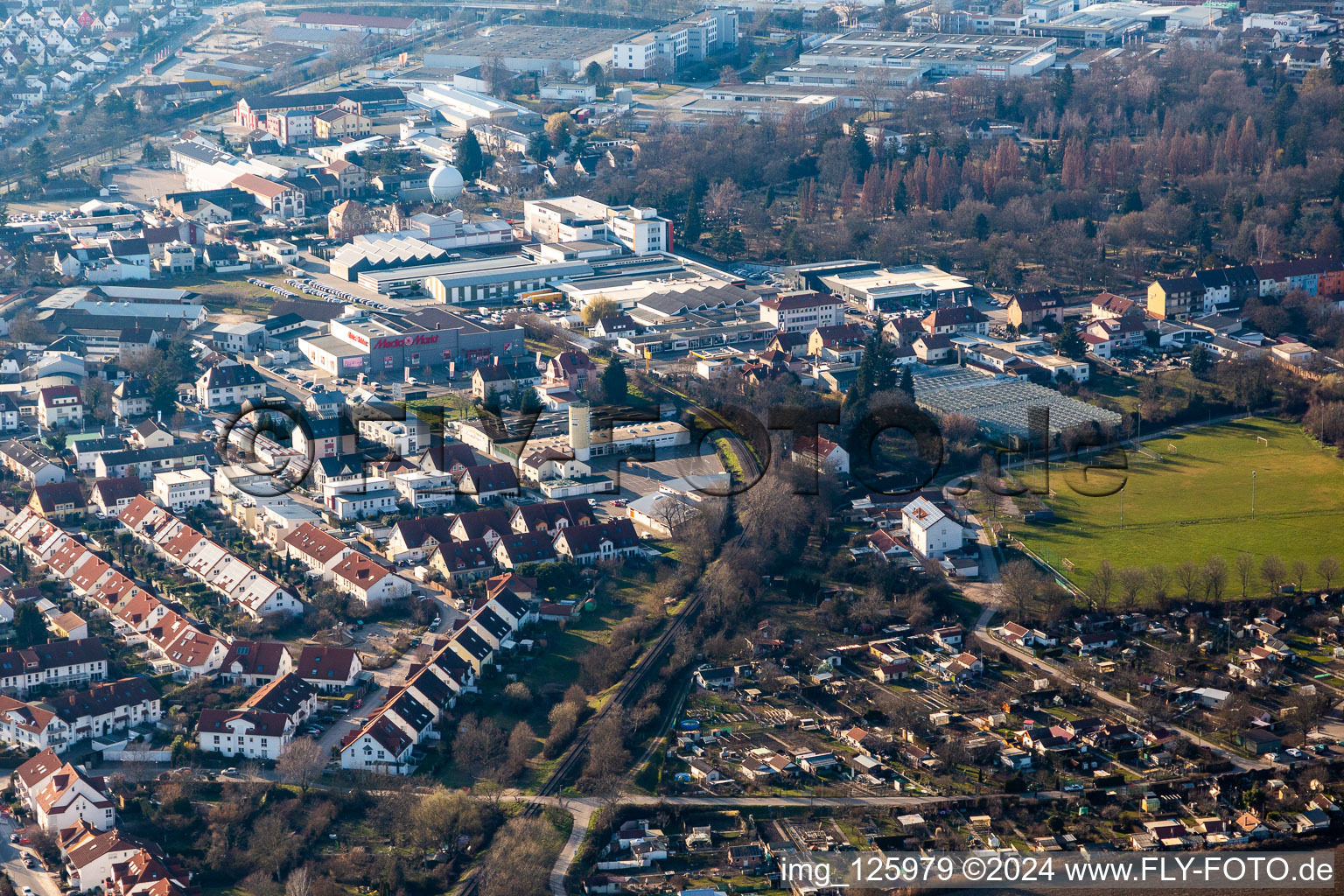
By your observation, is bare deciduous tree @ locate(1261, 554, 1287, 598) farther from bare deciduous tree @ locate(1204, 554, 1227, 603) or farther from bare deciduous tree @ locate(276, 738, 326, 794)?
bare deciduous tree @ locate(276, 738, 326, 794)

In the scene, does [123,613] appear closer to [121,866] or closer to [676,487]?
[121,866]

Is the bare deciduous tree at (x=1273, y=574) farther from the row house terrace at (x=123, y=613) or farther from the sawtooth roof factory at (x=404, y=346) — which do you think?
A: the sawtooth roof factory at (x=404, y=346)

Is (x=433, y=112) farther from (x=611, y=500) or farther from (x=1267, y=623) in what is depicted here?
(x=1267, y=623)

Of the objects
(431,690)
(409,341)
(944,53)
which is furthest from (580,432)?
(944,53)

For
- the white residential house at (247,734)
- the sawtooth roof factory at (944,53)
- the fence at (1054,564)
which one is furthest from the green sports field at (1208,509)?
the sawtooth roof factory at (944,53)

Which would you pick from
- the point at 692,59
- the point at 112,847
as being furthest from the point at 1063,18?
the point at 112,847

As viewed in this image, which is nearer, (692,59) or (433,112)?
(433,112)
